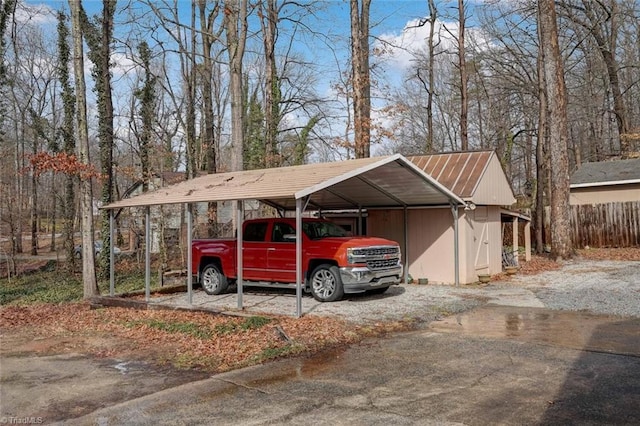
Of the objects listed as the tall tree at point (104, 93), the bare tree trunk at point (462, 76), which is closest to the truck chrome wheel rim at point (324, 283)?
the tall tree at point (104, 93)

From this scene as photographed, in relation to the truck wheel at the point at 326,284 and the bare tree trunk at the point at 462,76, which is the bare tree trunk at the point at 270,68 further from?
the truck wheel at the point at 326,284

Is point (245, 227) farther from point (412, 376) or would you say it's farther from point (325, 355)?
point (412, 376)

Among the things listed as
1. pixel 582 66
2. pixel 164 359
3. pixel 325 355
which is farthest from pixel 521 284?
pixel 582 66

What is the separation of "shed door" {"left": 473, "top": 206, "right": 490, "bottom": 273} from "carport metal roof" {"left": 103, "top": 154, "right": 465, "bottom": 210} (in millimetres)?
1540

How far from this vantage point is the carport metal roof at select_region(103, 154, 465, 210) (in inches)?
401

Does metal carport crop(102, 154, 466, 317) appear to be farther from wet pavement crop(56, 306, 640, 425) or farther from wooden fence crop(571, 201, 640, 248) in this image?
wooden fence crop(571, 201, 640, 248)

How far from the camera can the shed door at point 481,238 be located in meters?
15.5

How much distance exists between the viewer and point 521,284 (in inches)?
581

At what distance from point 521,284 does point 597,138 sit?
2792 cm

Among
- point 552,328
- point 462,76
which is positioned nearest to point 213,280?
point 552,328

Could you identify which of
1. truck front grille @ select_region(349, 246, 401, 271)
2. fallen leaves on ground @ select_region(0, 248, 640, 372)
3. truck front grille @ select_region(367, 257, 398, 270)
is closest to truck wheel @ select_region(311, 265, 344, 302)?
truck front grille @ select_region(349, 246, 401, 271)

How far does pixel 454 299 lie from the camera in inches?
477

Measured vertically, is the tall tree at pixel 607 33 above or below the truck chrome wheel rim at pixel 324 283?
above

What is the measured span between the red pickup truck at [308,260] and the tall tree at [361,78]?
978cm
